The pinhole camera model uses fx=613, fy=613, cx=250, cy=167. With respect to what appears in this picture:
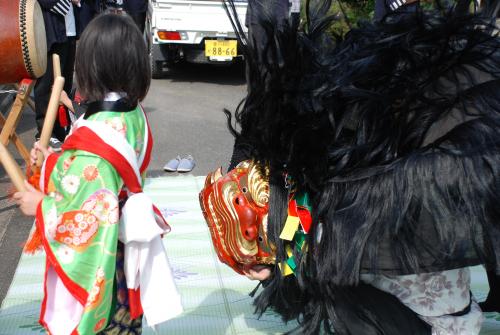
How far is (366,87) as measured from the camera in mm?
1410

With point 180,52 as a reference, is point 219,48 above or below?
above

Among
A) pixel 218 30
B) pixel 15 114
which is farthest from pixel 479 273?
pixel 218 30

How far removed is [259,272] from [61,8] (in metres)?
3.23

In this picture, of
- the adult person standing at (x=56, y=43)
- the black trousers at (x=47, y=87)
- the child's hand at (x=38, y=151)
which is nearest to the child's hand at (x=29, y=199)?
the child's hand at (x=38, y=151)

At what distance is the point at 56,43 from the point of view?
4.34 meters

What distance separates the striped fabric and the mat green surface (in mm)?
1850

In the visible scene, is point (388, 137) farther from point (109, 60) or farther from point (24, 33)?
point (24, 33)

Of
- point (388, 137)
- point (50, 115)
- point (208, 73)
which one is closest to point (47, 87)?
point (50, 115)

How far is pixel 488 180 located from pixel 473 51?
0.31 m

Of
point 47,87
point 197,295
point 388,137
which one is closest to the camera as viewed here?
point 388,137

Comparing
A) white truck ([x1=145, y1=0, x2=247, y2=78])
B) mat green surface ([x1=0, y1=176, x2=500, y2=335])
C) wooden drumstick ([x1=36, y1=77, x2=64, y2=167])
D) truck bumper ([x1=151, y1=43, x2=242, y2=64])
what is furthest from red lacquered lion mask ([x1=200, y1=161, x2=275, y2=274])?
truck bumper ([x1=151, y1=43, x2=242, y2=64])

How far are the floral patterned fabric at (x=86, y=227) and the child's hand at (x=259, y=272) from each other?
1.21 ft

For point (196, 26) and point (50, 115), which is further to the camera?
point (196, 26)

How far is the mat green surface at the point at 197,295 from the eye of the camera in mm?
2324
